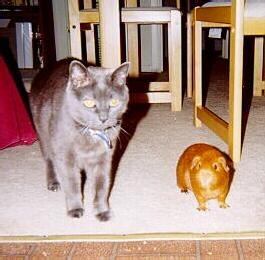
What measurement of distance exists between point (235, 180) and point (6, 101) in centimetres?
105

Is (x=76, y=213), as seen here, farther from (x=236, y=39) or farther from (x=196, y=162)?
(x=236, y=39)

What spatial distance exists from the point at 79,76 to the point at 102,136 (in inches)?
7.5

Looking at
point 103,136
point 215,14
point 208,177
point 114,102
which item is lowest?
point 208,177

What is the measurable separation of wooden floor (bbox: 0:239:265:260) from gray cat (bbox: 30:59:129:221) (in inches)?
6.2

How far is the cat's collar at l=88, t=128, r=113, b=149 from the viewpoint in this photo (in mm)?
1256

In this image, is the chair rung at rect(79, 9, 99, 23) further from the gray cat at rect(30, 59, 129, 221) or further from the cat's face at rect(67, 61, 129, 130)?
the cat's face at rect(67, 61, 129, 130)

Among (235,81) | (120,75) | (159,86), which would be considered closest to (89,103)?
(120,75)

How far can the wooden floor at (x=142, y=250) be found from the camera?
1.05 m

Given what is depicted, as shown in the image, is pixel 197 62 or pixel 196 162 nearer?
pixel 196 162

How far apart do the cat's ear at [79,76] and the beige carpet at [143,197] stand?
0.40 meters

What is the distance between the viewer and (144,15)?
2.34 meters

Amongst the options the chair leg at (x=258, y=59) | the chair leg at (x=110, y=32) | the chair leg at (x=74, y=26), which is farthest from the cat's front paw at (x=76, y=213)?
the chair leg at (x=258, y=59)

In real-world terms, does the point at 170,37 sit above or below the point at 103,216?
above

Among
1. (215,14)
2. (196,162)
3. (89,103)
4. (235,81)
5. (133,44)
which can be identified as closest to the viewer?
(89,103)
